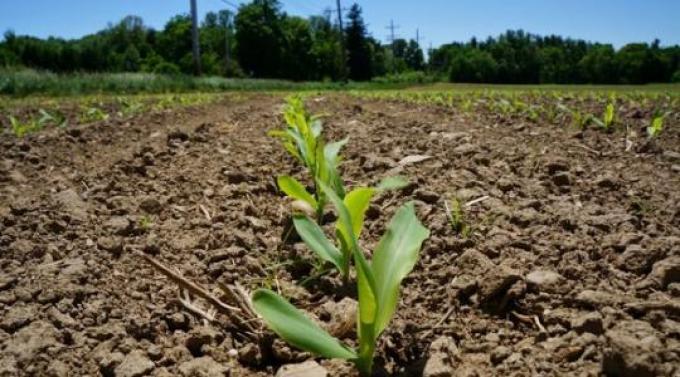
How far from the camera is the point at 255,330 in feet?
3.92

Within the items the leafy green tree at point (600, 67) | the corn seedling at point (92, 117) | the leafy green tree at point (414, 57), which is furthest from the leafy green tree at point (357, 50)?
the corn seedling at point (92, 117)

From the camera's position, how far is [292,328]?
930 millimetres

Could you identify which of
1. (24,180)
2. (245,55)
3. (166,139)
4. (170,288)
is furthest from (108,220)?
(245,55)

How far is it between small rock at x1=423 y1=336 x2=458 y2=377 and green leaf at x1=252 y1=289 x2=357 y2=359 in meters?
0.16

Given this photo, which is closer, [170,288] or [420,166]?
[170,288]

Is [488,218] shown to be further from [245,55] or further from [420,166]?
[245,55]

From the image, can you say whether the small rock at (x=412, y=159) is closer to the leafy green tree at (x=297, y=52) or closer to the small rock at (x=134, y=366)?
the small rock at (x=134, y=366)

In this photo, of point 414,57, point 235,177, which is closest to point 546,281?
point 235,177

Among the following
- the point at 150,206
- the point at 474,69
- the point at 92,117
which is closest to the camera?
the point at 150,206

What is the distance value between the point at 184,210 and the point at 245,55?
53104 millimetres

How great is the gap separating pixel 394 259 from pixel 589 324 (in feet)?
1.34

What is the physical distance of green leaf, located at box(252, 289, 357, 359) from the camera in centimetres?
92

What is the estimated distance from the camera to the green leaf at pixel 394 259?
3.28 feet

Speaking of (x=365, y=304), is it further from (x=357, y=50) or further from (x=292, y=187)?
(x=357, y=50)
